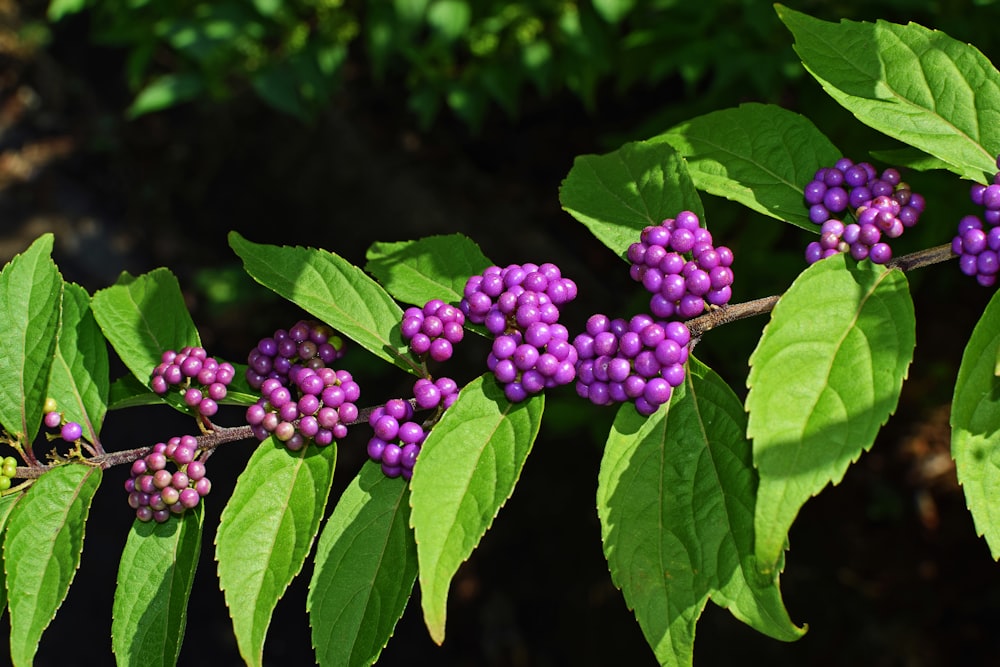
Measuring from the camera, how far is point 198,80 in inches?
222

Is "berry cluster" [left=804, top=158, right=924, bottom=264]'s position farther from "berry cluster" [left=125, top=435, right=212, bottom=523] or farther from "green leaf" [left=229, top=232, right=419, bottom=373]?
"berry cluster" [left=125, top=435, right=212, bottom=523]

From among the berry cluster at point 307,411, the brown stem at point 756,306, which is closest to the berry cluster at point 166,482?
the berry cluster at point 307,411

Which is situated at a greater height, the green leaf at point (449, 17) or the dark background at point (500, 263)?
the green leaf at point (449, 17)

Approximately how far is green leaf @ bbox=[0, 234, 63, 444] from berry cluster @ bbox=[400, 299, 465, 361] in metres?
0.77

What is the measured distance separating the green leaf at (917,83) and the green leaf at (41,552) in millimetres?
1768

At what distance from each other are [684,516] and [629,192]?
734mm

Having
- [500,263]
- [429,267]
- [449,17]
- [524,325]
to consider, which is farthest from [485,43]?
[524,325]

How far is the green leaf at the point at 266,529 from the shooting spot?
1701mm

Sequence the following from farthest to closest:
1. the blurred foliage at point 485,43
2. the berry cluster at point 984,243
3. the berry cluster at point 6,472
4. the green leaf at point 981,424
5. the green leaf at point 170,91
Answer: the green leaf at point 170,91 → the blurred foliage at point 485,43 → the berry cluster at point 6,472 → the berry cluster at point 984,243 → the green leaf at point 981,424

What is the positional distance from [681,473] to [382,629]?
667mm

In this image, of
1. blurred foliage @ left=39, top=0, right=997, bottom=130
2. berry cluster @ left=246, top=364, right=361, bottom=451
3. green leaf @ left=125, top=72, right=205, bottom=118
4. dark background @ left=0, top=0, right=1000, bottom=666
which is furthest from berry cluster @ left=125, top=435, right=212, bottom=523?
green leaf @ left=125, top=72, right=205, bottom=118

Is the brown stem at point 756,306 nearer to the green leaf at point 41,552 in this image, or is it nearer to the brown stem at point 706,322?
the brown stem at point 706,322

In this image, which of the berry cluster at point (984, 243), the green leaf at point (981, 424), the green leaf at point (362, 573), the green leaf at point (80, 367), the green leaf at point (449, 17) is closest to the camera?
the green leaf at point (981, 424)

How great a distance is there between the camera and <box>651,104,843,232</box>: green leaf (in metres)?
1.89
